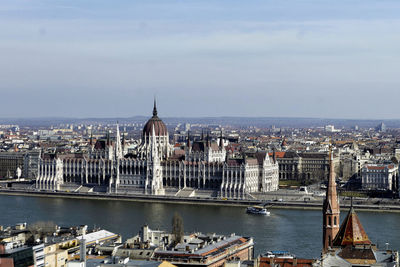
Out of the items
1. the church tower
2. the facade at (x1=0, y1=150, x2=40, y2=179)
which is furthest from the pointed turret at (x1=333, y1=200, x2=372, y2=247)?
the facade at (x1=0, y1=150, x2=40, y2=179)

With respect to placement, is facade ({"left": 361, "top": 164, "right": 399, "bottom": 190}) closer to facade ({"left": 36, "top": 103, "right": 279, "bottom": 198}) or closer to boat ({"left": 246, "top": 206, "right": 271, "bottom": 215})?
facade ({"left": 36, "top": 103, "right": 279, "bottom": 198})

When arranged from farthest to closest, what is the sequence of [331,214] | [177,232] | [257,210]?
1. [257,210]
2. [177,232]
3. [331,214]

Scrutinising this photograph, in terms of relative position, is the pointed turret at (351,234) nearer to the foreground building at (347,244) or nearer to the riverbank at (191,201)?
the foreground building at (347,244)

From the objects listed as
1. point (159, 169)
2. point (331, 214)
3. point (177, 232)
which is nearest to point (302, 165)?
point (159, 169)

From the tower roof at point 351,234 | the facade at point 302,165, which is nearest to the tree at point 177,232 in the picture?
the tower roof at point 351,234

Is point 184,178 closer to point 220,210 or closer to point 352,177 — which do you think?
point 220,210

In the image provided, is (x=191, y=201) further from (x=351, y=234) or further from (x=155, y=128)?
(x=351, y=234)

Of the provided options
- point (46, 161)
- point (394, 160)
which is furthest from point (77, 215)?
point (394, 160)
